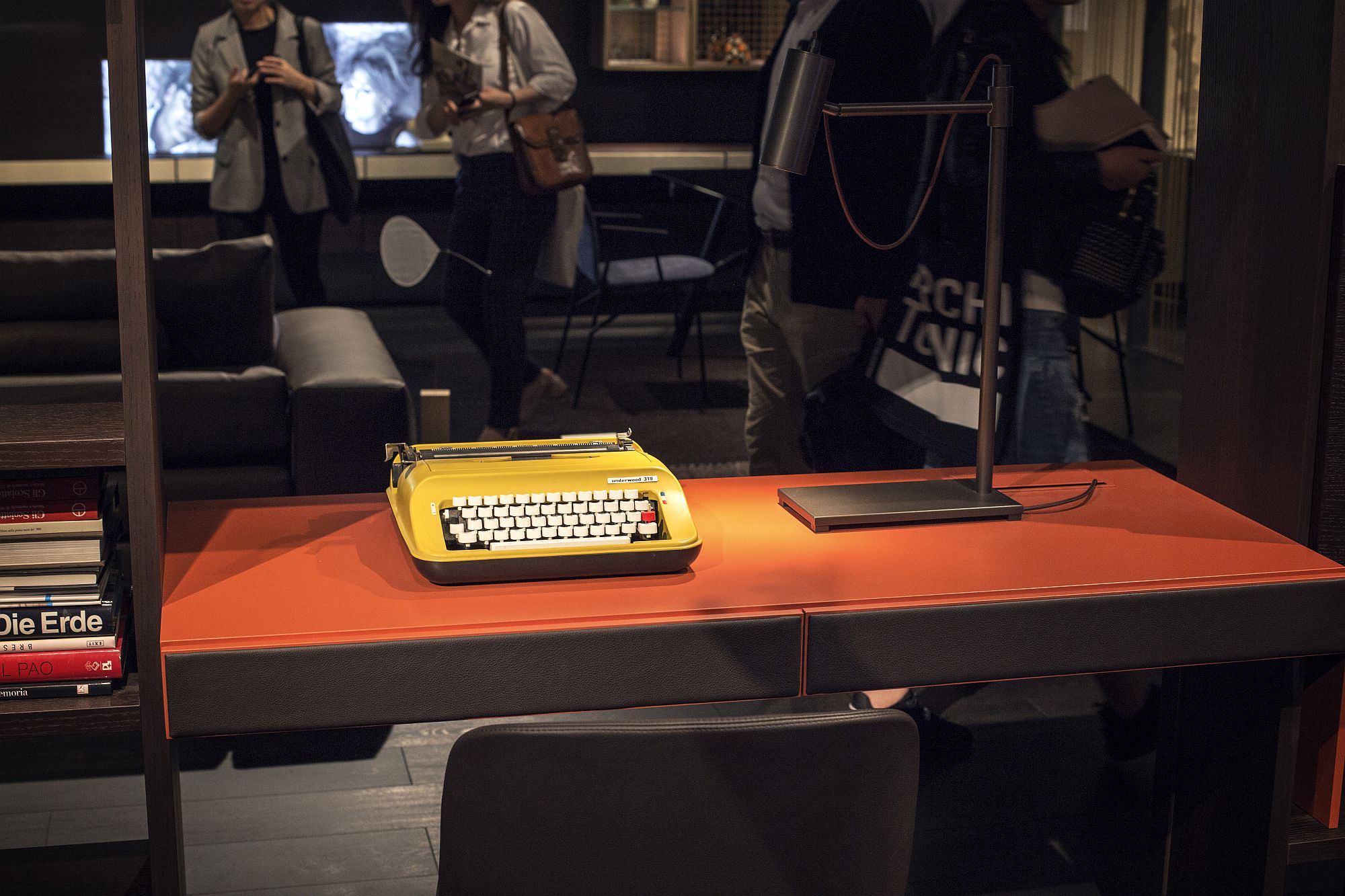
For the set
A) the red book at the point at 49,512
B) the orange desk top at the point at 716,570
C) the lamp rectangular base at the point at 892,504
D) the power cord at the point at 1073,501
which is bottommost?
the orange desk top at the point at 716,570

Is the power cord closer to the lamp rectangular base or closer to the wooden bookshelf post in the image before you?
the lamp rectangular base

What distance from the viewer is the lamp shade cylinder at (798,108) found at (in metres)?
1.71

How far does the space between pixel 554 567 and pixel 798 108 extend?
650mm

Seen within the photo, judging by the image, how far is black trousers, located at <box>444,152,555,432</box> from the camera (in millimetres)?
3086

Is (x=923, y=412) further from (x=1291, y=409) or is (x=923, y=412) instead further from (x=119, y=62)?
(x=119, y=62)

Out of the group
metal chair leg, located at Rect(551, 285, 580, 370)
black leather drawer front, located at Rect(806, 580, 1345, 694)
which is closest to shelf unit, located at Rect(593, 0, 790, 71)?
metal chair leg, located at Rect(551, 285, 580, 370)

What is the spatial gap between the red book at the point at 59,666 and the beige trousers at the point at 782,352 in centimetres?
165

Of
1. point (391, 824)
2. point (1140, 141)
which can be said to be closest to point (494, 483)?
point (391, 824)

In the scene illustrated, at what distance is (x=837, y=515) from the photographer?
185 cm

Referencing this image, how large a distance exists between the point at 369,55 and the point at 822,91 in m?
1.61

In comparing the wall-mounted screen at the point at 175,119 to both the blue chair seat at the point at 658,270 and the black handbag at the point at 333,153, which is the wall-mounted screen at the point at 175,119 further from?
the blue chair seat at the point at 658,270

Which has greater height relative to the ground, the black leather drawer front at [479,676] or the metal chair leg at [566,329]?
the metal chair leg at [566,329]

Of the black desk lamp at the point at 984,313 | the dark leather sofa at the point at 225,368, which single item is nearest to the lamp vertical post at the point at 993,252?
the black desk lamp at the point at 984,313

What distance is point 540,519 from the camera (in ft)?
5.51
